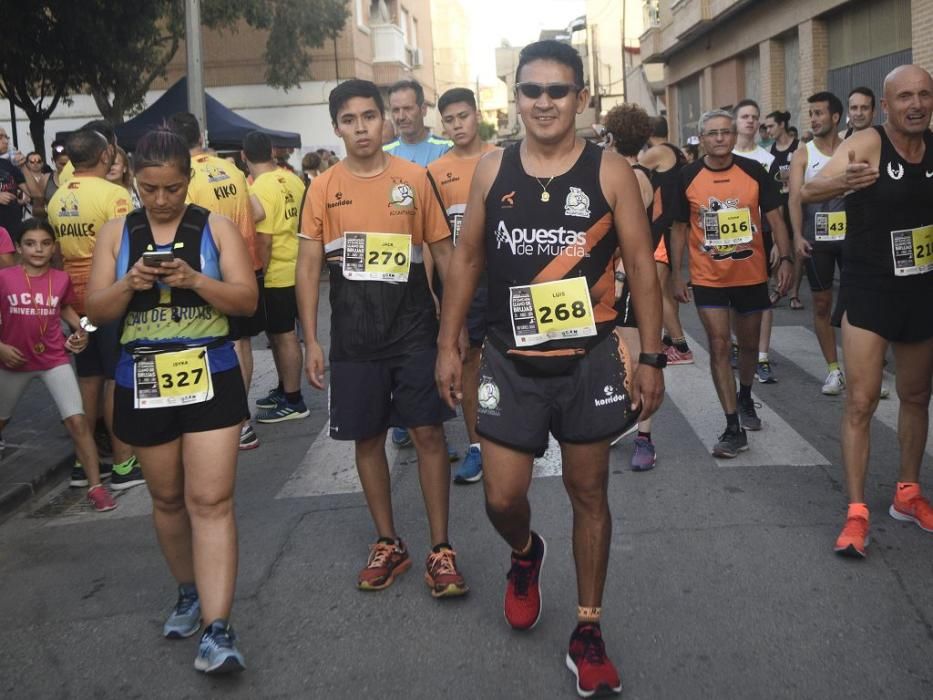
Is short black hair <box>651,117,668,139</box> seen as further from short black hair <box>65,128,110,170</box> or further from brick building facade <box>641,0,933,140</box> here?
brick building facade <box>641,0,933,140</box>

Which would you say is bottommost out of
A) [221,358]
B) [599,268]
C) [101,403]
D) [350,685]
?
[350,685]

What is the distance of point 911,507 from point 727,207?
231 centimetres

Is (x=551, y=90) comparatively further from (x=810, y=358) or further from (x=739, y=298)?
(x=810, y=358)

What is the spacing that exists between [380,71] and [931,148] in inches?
1472

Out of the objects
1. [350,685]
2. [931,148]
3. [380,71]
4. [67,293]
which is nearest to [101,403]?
[67,293]

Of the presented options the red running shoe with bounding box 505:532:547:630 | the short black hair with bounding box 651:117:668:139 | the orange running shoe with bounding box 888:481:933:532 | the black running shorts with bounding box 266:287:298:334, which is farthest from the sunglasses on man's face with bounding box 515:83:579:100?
the short black hair with bounding box 651:117:668:139

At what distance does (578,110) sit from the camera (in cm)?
381

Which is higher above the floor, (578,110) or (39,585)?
(578,110)

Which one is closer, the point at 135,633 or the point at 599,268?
the point at 599,268

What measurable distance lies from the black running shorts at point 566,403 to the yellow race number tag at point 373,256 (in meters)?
1.09

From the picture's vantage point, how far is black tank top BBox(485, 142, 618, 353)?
3646 millimetres

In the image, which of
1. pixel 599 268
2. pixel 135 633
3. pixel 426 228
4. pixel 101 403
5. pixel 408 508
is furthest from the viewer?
pixel 101 403

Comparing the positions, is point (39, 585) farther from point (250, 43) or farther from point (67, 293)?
point (250, 43)

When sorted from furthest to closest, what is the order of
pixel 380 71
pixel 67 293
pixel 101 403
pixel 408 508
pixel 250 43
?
pixel 380 71 → pixel 250 43 → pixel 101 403 → pixel 67 293 → pixel 408 508
